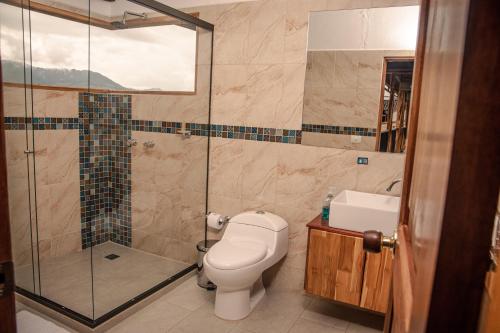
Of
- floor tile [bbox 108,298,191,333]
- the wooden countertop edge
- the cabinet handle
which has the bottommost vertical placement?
floor tile [bbox 108,298,191,333]

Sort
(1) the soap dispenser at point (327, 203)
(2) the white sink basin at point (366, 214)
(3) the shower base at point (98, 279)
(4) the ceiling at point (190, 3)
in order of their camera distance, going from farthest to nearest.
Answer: (4) the ceiling at point (190, 3) → (1) the soap dispenser at point (327, 203) → (3) the shower base at point (98, 279) → (2) the white sink basin at point (366, 214)

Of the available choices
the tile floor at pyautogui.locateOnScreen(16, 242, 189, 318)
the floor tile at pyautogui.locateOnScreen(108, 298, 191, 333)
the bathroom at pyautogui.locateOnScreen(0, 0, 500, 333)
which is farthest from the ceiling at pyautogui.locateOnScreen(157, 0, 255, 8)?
the floor tile at pyautogui.locateOnScreen(108, 298, 191, 333)

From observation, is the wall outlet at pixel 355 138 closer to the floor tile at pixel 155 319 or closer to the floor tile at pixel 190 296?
the floor tile at pixel 190 296

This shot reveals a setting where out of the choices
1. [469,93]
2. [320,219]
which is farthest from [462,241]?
[320,219]

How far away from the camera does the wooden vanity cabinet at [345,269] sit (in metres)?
2.19

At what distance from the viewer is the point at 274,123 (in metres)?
2.81

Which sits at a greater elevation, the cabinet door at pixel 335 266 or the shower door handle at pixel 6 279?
the shower door handle at pixel 6 279

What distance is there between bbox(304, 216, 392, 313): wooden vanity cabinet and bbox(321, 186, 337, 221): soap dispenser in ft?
0.33

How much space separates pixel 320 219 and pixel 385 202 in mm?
470

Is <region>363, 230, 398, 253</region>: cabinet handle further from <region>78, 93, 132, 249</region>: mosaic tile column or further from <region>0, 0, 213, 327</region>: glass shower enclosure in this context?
<region>78, 93, 132, 249</region>: mosaic tile column

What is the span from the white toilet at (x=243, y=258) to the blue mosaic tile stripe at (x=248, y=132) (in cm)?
61

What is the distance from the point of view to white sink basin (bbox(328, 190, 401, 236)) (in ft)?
7.04

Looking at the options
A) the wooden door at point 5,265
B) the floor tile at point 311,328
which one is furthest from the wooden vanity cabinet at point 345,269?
the wooden door at point 5,265

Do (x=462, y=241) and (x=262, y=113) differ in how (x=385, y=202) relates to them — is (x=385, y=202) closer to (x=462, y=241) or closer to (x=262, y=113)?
(x=262, y=113)
